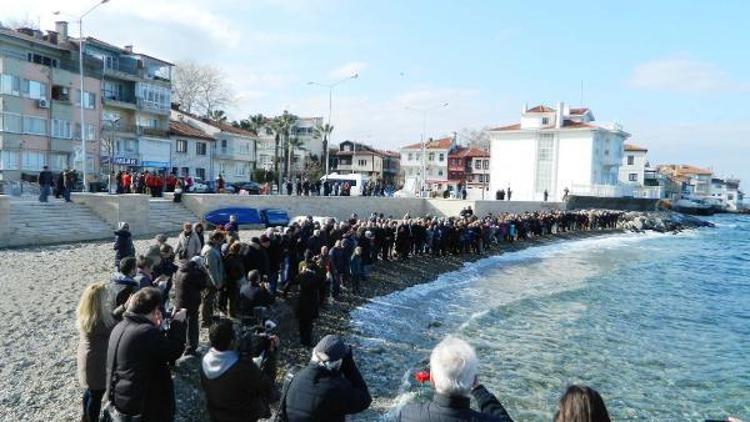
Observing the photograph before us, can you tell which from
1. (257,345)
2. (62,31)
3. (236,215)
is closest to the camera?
(257,345)

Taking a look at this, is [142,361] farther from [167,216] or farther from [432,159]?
[432,159]

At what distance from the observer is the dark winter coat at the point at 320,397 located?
172 inches

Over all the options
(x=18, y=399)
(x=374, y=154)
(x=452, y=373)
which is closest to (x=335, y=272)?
(x=18, y=399)

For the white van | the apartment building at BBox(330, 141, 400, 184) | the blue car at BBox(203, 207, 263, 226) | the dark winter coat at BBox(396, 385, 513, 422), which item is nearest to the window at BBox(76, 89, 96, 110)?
the white van

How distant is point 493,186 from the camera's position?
74.1 meters

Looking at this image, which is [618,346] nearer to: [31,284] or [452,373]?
[452,373]

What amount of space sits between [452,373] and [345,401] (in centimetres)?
123

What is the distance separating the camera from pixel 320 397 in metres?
4.37

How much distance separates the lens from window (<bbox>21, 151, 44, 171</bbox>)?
39.4 meters

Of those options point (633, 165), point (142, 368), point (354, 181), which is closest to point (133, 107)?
point (354, 181)

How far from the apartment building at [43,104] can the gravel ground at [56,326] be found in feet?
75.6

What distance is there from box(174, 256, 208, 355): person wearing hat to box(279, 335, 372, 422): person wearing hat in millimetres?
5014

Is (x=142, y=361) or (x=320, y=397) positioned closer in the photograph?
(x=320, y=397)

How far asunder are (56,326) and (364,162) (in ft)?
268
